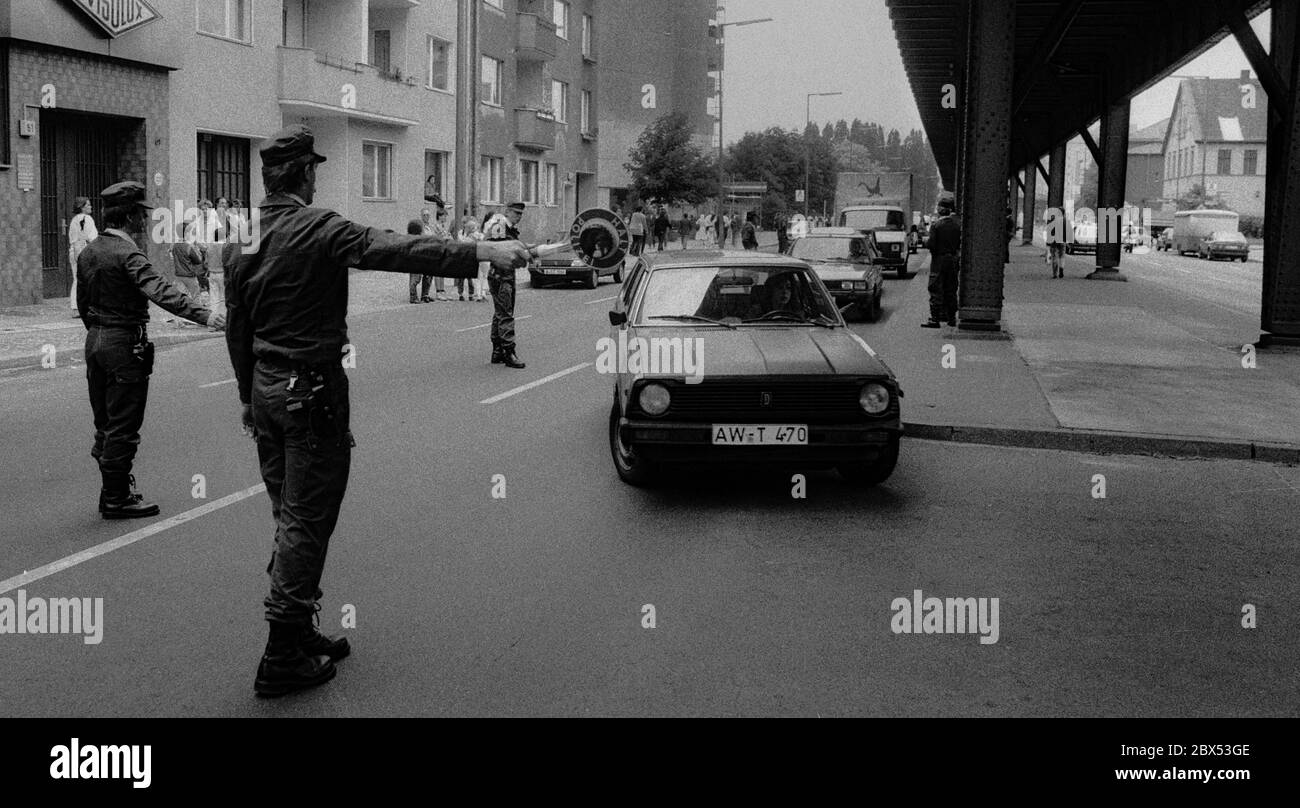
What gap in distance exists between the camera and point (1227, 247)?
63719mm

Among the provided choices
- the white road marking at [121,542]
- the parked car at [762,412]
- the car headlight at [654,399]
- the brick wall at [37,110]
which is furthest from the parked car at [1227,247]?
the white road marking at [121,542]

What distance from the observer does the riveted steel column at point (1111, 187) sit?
34.3m

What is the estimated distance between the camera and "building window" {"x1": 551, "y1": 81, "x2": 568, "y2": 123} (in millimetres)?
52375

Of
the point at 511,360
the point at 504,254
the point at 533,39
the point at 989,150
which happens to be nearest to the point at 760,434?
the point at 504,254

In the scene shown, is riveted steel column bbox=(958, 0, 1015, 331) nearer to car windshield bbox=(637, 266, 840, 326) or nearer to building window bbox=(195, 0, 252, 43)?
car windshield bbox=(637, 266, 840, 326)

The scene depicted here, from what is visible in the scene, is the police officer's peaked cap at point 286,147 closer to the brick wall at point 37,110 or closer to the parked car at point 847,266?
the parked car at point 847,266

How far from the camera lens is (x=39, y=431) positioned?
10414 millimetres

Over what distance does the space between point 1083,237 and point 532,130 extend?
1132 inches

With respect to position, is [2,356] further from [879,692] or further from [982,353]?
[879,692]

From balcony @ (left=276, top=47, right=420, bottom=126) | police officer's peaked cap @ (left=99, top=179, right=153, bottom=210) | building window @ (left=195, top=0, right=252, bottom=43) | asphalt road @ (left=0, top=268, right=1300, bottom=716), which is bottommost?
asphalt road @ (left=0, top=268, right=1300, bottom=716)

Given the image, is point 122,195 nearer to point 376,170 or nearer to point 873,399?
point 873,399

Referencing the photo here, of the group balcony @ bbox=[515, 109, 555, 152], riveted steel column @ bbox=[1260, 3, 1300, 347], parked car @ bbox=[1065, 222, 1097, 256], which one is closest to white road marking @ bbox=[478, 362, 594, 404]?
riveted steel column @ bbox=[1260, 3, 1300, 347]

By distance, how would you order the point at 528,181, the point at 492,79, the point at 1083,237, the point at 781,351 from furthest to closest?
the point at 1083,237 → the point at 528,181 → the point at 492,79 → the point at 781,351

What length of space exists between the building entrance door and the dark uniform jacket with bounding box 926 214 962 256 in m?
14.1
